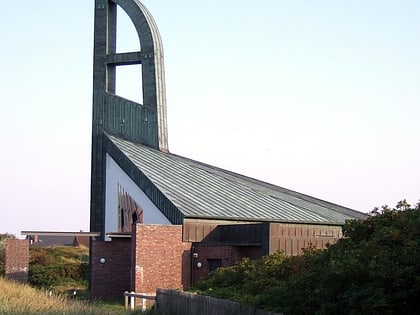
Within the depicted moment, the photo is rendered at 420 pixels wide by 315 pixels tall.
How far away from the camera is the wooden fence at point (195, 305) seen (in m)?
15.6

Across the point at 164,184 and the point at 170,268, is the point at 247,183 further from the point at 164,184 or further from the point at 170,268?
the point at 170,268

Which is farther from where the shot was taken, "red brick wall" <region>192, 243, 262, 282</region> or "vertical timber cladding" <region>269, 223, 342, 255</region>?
"red brick wall" <region>192, 243, 262, 282</region>

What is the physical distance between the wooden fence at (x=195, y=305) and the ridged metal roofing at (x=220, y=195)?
9.77 m

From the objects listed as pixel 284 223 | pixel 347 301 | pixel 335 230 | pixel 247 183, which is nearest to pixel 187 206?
pixel 284 223

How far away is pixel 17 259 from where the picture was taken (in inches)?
1526

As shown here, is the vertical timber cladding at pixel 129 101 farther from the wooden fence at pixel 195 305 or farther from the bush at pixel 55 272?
the wooden fence at pixel 195 305

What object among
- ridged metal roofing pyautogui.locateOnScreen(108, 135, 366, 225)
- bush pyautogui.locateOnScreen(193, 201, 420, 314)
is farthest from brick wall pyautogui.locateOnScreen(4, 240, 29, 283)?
bush pyautogui.locateOnScreen(193, 201, 420, 314)

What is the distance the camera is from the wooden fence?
15562 millimetres

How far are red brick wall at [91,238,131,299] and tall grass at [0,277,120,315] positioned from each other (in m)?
10.7

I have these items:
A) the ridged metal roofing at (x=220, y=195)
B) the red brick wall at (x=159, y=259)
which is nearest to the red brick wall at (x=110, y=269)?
the ridged metal roofing at (x=220, y=195)

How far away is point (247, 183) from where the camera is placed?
41438mm

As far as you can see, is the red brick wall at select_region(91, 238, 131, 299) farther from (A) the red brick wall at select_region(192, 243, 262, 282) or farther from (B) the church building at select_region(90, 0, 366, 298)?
(A) the red brick wall at select_region(192, 243, 262, 282)

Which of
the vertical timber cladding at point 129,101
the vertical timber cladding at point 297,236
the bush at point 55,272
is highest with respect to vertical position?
the vertical timber cladding at point 129,101

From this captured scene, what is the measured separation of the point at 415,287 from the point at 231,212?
73.7 feet
